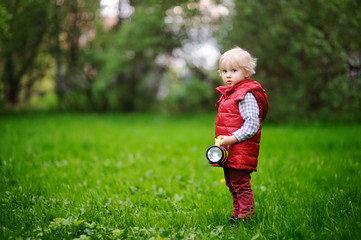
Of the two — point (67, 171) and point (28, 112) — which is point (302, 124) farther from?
point (28, 112)

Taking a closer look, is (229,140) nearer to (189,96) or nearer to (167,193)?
(167,193)

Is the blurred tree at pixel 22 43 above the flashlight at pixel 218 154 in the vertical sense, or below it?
above

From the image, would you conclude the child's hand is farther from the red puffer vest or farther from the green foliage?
the green foliage

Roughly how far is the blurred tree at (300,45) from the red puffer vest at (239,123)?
255 inches

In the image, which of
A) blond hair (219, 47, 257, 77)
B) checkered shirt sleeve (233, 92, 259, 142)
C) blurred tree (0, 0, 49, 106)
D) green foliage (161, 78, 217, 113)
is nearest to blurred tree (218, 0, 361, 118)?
green foliage (161, 78, 217, 113)

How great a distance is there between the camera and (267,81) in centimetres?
1057

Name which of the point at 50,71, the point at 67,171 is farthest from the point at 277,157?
the point at 50,71

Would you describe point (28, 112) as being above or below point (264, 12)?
below

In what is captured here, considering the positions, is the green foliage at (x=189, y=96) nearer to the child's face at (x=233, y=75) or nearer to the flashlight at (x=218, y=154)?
the child's face at (x=233, y=75)

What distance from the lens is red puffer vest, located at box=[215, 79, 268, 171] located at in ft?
8.64

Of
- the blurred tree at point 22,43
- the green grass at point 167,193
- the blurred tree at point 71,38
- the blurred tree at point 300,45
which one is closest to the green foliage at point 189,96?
the blurred tree at point 300,45

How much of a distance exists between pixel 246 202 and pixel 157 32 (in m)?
13.1

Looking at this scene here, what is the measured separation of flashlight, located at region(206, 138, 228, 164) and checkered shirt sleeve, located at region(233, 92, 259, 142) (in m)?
0.17

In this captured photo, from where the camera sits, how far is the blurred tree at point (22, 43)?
13.2 m
